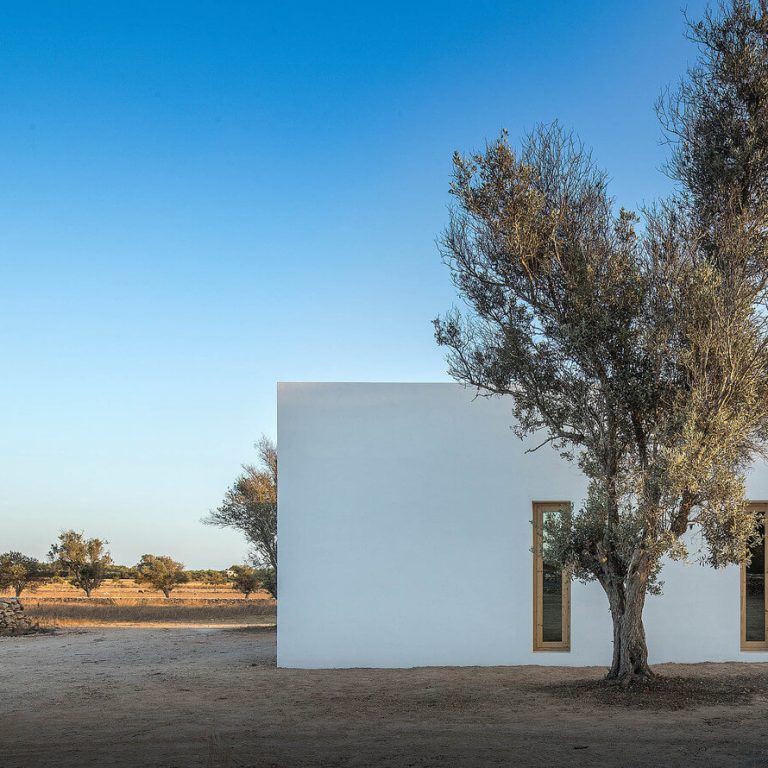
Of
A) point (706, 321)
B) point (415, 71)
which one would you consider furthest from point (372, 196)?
point (706, 321)

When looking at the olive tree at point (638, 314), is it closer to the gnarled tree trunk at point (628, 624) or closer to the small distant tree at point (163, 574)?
the gnarled tree trunk at point (628, 624)

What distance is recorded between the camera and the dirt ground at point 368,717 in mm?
6145

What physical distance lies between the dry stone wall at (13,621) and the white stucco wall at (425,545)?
9801 millimetres

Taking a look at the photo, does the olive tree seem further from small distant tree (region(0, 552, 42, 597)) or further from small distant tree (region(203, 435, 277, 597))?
small distant tree (region(0, 552, 42, 597))

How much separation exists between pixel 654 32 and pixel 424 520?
7225 mm

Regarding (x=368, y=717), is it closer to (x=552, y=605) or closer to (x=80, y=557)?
(x=552, y=605)

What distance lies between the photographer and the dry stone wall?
17953 millimetres

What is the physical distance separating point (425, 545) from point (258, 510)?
32.3 ft

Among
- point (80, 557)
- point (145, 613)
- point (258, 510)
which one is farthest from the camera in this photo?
point (80, 557)

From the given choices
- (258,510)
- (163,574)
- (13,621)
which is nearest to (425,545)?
(258,510)

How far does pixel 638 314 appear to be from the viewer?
8078 mm

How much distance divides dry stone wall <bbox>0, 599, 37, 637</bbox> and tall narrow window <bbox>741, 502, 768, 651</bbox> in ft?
48.1

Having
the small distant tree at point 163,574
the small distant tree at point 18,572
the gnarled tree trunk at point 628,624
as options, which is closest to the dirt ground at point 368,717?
the gnarled tree trunk at point 628,624

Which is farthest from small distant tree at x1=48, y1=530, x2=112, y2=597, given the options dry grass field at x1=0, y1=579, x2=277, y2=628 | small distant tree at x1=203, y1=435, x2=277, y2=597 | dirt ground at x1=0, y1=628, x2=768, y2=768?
dirt ground at x1=0, y1=628, x2=768, y2=768
